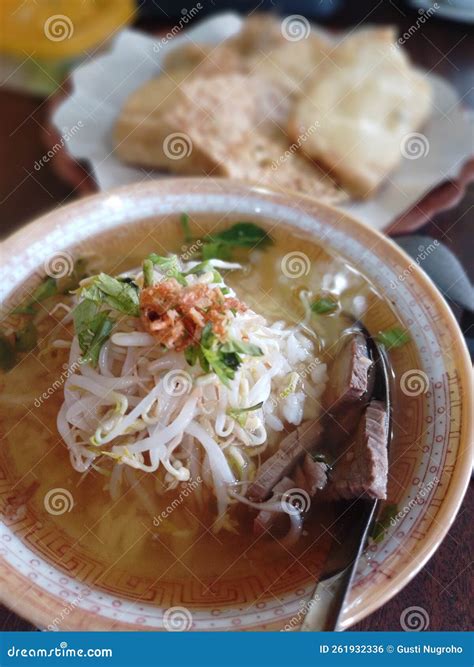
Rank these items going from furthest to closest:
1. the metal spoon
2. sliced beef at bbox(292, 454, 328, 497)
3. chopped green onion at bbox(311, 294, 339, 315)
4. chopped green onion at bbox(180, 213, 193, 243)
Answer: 1. chopped green onion at bbox(180, 213, 193, 243)
2. chopped green onion at bbox(311, 294, 339, 315)
3. sliced beef at bbox(292, 454, 328, 497)
4. the metal spoon

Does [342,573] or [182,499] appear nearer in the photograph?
[342,573]

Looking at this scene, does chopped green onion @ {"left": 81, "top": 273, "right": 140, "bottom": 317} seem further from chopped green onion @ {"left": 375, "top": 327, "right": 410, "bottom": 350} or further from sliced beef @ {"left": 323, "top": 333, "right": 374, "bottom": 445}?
chopped green onion @ {"left": 375, "top": 327, "right": 410, "bottom": 350}

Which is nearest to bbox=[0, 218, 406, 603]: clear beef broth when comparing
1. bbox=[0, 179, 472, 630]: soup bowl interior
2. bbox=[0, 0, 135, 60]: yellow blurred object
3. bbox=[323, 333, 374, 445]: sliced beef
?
bbox=[0, 179, 472, 630]: soup bowl interior

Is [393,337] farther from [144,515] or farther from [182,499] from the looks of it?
[144,515]

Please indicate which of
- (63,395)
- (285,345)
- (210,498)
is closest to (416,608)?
(210,498)

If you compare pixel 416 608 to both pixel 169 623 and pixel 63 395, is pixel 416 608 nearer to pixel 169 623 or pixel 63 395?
pixel 169 623

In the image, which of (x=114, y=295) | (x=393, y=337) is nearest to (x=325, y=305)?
(x=393, y=337)
